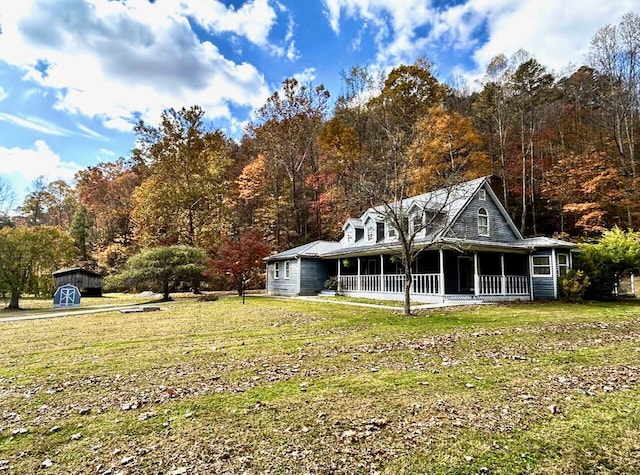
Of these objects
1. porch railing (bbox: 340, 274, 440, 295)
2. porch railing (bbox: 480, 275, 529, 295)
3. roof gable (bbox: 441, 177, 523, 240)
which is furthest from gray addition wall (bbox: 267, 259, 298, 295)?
porch railing (bbox: 480, 275, 529, 295)

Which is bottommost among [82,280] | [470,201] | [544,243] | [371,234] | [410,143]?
[82,280]

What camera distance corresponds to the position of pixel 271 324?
1148cm

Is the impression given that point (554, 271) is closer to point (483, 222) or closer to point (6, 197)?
point (483, 222)

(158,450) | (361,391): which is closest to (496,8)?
(361,391)

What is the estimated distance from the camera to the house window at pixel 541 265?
18.6m

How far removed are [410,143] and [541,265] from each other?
10.2 metres

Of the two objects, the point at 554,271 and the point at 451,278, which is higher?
the point at 554,271

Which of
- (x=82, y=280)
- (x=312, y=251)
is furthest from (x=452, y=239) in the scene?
(x=82, y=280)

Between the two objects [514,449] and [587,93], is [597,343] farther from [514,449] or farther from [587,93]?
[587,93]

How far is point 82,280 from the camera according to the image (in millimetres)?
31062

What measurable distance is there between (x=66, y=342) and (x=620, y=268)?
22.5m

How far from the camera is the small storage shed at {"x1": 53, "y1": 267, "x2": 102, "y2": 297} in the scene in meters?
30.2

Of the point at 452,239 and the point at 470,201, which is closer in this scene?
the point at 452,239

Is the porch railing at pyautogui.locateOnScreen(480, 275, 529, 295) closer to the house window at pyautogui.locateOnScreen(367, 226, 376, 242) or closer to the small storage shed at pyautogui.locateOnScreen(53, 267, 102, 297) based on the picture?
the house window at pyautogui.locateOnScreen(367, 226, 376, 242)
